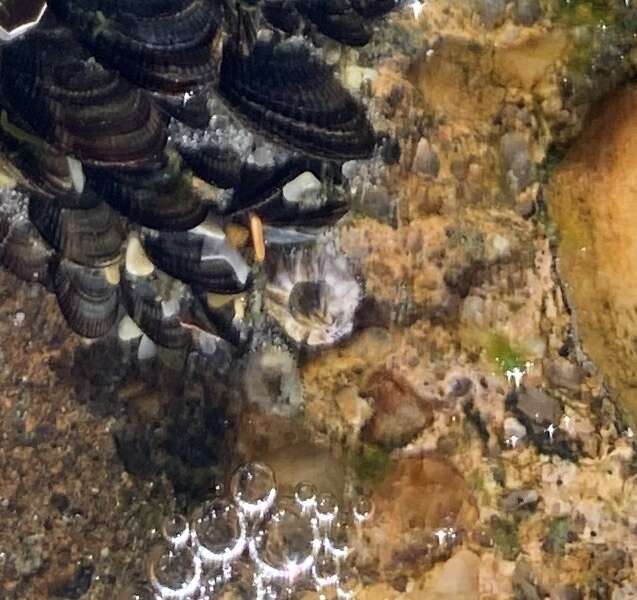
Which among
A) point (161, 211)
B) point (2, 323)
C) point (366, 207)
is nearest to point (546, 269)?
point (366, 207)

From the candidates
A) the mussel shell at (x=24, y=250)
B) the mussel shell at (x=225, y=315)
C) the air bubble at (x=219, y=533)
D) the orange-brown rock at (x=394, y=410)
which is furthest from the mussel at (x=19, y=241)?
the orange-brown rock at (x=394, y=410)

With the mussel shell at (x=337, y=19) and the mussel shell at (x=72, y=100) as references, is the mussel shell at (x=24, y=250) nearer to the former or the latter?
the mussel shell at (x=72, y=100)

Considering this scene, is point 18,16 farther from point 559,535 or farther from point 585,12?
point 559,535

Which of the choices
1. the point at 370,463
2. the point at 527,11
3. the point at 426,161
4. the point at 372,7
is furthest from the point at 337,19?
the point at 370,463

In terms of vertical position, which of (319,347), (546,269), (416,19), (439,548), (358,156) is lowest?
(439,548)

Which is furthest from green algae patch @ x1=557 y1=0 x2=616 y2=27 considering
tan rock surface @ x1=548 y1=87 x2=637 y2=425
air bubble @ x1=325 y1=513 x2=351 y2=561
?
air bubble @ x1=325 y1=513 x2=351 y2=561

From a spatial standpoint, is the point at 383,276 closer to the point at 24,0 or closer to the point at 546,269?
the point at 546,269
